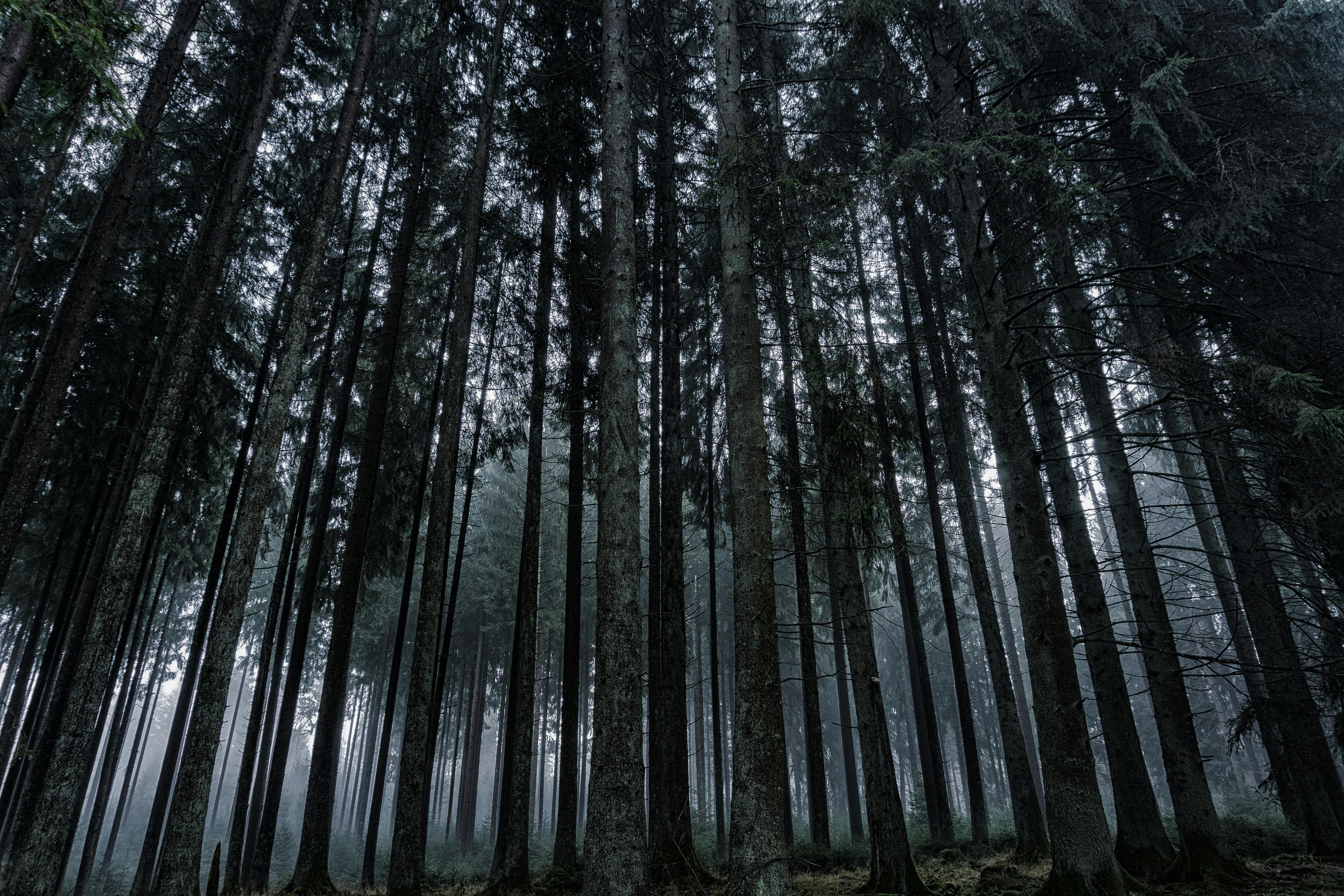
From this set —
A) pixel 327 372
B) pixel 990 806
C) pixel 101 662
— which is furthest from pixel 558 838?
pixel 990 806

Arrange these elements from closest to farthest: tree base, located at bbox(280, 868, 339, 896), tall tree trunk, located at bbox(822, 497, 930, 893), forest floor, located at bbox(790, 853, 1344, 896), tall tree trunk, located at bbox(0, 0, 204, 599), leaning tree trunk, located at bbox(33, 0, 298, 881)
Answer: forest floor, located at bbox(790, 853, 1344, 896), tall tree trunk, located at bbox(822, 497, 930, 893), tall tree trunk, located at bbox(0, 0, 204, 599), leaning tree trunk, located at bbox(33, 0, 298, 881), tree base, located at bbox(280, 868, 339, 896)

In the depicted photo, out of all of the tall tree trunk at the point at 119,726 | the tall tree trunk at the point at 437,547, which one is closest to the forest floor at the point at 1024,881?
the tall tree trunk at the point at 437,547

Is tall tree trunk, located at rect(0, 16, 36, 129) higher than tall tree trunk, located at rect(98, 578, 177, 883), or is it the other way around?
tall tree trunk, located at rect(0, 16, 36, 129)

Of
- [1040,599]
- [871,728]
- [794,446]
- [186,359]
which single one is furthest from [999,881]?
[186,359]

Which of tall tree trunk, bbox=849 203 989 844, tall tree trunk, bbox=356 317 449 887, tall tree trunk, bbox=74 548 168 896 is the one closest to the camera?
tall tree trunk, bbox=849 203 989 844

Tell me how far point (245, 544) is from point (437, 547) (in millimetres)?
2559

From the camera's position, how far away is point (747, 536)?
6.29 meters

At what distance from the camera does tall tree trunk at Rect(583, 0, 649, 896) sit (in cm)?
606

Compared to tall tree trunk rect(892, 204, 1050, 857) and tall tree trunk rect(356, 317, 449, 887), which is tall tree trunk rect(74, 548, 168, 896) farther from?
tall tree trunk rect(892, 204, 1050, 857)

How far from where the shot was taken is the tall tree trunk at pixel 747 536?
5.39 metres

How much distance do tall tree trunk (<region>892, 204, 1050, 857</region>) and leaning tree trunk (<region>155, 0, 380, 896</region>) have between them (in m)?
8.72

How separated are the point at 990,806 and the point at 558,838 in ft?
114

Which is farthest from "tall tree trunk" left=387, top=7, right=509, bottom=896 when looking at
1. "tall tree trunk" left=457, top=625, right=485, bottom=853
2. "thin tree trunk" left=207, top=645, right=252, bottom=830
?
"thin tree trunk" left=207, top=645, right=252, bottom=830

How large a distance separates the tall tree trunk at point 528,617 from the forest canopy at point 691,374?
0.10 m
